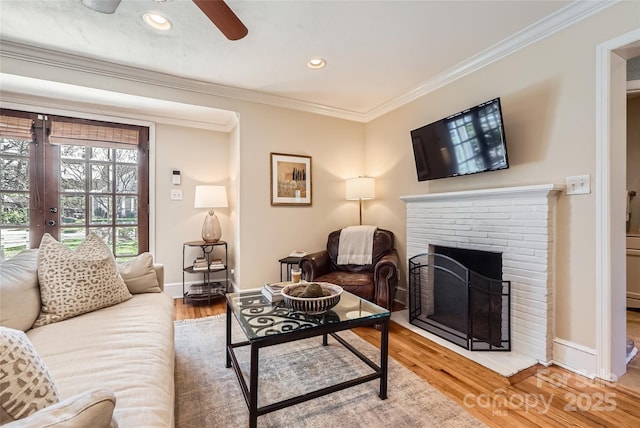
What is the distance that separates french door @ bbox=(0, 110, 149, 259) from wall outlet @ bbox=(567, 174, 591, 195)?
164 inches

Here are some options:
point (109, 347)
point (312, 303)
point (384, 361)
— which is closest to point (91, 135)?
point (109, 347)

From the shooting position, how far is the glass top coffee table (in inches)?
53.0

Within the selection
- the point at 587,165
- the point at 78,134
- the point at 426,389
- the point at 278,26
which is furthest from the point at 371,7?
the point at 78,134

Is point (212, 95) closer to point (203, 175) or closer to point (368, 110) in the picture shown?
point (203, 175)

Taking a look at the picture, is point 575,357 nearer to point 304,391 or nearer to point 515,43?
point 304,391

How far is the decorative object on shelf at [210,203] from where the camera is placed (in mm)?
3449

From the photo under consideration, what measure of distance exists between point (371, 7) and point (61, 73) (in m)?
2.76

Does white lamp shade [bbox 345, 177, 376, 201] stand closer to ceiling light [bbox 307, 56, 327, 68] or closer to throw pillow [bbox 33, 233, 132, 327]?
ceiling light [bbox 307, 56, 327, 68]

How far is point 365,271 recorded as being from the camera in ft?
10.5

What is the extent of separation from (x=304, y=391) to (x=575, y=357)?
1.84 m

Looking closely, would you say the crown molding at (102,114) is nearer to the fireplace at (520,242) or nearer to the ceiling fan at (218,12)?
the ceiling fan at (218,12)

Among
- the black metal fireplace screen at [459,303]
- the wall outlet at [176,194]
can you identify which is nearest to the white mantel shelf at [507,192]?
the black metal fireplace screen at [459,303]

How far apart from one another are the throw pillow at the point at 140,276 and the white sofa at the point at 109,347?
8.2 inches

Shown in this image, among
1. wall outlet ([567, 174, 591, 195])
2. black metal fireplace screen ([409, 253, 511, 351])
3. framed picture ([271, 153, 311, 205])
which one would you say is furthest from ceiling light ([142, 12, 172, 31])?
wall outlet ([567, 174, 591, 195])
